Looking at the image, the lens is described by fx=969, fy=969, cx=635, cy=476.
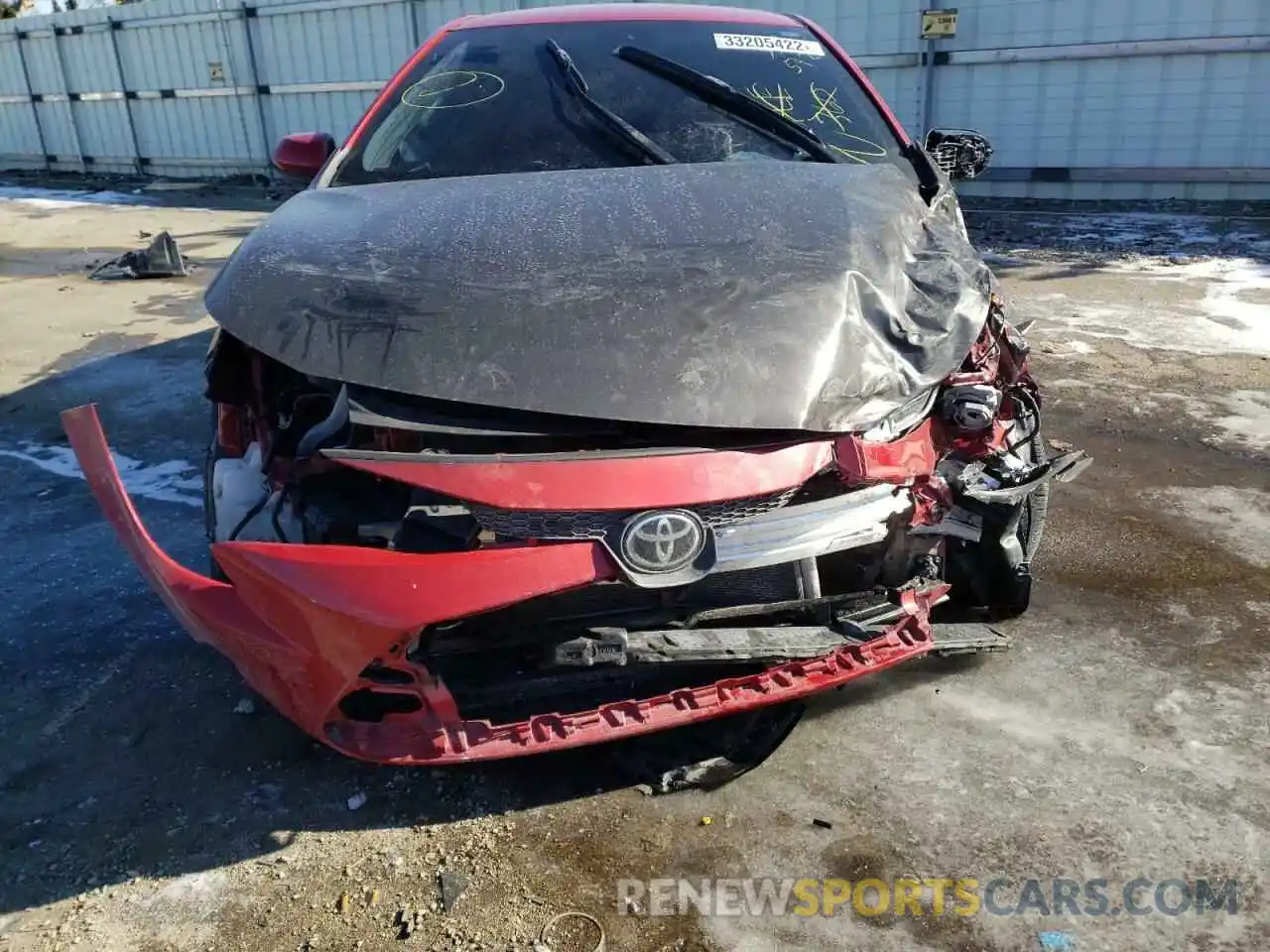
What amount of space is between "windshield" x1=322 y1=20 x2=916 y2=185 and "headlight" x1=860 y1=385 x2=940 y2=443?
117 cm

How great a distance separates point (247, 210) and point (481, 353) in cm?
1227

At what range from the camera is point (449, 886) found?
208 cm

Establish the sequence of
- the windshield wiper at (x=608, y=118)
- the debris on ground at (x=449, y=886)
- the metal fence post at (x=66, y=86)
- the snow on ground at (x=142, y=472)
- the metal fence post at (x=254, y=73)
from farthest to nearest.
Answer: the metal fence post at (x=66, y=86), the metal fence post at (x=254, y=73), the snow on ground at (x=142, y=472), the windshield wiper at (x=608, y=118), the debris on ground at (x=449, y=886)

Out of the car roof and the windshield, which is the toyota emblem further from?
the car roof

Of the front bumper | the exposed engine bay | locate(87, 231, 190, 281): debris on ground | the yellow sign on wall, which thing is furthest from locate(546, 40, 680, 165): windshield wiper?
the yellow sign on wall

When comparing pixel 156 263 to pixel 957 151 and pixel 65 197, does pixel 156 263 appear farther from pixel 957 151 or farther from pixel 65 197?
pixel 65 197

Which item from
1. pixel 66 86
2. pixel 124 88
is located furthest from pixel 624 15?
pixel 66 86

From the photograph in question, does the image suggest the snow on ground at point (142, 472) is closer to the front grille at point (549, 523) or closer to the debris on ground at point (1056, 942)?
the front grille at point (549, 523)

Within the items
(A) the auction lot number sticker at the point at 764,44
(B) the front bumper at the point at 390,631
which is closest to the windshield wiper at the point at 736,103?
(A) the auction lot number sticker at the point at 764,44

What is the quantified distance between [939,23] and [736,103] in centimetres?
868

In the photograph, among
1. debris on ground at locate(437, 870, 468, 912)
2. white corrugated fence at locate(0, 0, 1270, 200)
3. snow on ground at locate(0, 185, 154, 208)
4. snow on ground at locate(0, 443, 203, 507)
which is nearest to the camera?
debris on ground at locate(437, 870, 468, 912)

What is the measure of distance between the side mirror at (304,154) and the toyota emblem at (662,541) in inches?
94.8

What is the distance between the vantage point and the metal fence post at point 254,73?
14742 millimetres

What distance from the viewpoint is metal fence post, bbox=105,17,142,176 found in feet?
53.7
